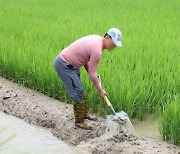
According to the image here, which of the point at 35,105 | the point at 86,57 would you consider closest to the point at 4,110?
the point at 35,105

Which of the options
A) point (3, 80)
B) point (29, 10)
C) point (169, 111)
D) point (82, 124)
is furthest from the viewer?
point (29, 10)

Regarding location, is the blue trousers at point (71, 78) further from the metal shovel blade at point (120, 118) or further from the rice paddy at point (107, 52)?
the rice paddy at point (107, 52)

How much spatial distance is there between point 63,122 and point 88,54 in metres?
0.73

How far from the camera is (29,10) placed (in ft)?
27.6

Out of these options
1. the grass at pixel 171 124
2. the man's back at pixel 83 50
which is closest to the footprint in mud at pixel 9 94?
the man's back at pixel 83 50

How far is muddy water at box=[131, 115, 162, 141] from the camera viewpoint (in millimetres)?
3287

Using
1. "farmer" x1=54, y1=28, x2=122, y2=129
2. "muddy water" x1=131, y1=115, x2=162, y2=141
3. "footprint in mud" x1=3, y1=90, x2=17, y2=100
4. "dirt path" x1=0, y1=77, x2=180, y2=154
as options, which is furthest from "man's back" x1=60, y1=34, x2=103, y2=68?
"footprint in mud" x1=3, y1=90, x2=17, y2=100

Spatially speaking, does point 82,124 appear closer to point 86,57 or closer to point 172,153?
point 86,57

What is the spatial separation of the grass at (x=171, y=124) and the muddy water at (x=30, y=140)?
62cm

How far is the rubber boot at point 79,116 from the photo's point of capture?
3143 millimetres

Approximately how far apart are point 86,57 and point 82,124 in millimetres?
541

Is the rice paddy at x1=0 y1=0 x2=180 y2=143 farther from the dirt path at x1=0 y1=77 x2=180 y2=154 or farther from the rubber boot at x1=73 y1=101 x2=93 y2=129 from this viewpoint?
the rubber boot at x1=73 y1=101 x2=93 y2=129

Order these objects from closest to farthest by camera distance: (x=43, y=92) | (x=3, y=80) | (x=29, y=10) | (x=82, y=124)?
(x=82, y=124), (x=43, y=92), (x=3, y=80), (x=29, y=10)

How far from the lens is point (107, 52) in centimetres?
474
